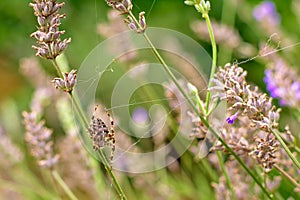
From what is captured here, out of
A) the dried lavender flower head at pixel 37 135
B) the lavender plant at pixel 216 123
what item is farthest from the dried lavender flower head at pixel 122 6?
the dried lavender flower head at pixel 37 135

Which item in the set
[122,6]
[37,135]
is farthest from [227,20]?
[122,6]

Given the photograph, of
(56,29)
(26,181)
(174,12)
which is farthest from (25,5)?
(56,29)

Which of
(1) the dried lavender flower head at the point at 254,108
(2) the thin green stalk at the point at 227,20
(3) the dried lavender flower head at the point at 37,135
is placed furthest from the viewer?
(2) the thin green stalk at the point at 227,20

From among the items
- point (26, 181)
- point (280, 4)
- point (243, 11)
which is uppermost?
point (280, 4)

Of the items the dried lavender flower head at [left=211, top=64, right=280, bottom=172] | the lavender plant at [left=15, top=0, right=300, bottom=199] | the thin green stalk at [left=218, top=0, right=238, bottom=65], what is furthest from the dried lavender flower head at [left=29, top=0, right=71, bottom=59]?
the thin green stalk at [left=218, top=0, right=238, bottom=65]

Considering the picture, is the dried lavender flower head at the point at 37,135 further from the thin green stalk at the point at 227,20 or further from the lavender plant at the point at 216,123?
the thin green stalk at the point at 227,20

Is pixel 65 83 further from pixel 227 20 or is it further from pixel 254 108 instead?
pixel 227 20

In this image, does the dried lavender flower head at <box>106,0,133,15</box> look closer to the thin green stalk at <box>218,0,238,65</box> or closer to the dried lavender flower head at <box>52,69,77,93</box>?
the dried lavender flower head at <box>52,69,77,93</box>

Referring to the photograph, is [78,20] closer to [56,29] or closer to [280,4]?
[280,4]
